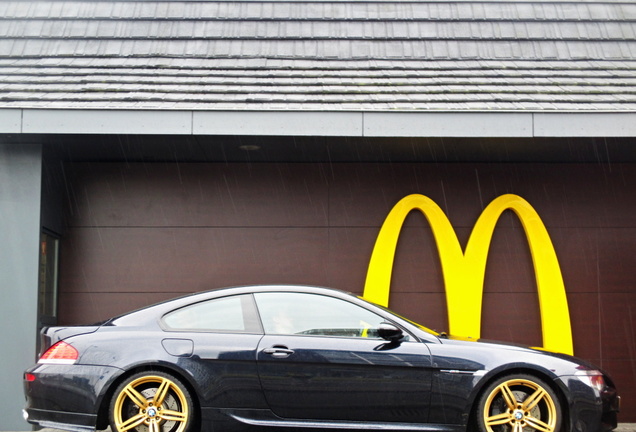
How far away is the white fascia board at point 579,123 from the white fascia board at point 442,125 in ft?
0.47

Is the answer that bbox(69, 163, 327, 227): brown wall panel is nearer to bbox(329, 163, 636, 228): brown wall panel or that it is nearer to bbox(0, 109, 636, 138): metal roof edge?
bbox(329, 163, 636, 228): brown wall panel

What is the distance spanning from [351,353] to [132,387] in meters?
1.72

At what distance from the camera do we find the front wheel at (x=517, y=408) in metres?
6.35

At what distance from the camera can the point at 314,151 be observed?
29.9ft

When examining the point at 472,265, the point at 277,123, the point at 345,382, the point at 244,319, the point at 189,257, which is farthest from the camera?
the point at 189,257

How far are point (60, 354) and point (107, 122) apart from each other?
2784 mm

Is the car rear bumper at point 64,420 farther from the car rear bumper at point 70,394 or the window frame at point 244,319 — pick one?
the window frame at point 244,319

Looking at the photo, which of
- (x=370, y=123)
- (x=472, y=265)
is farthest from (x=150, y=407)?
(x=472, y=265)

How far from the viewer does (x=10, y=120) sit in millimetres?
8172

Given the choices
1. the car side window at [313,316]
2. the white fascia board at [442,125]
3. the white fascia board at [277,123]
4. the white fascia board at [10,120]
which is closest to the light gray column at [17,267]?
the white fascia board at [10,120]

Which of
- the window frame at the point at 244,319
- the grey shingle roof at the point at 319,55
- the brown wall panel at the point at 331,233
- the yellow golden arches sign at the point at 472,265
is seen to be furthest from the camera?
the brown wall panel at the point at 331,233

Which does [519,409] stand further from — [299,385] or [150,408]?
[150,408]

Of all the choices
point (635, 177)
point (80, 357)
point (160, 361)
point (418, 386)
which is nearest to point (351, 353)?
point (418, 386)

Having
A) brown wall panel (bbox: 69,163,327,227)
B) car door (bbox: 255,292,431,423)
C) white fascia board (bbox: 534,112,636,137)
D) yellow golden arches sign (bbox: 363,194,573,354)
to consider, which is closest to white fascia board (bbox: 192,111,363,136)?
brown wall panel (bbox: 69,163,327,227)
